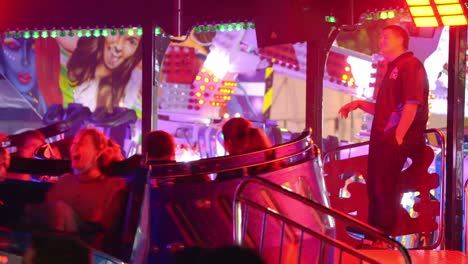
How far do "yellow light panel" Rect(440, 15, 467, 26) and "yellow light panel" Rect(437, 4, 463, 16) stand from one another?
0.03 metres

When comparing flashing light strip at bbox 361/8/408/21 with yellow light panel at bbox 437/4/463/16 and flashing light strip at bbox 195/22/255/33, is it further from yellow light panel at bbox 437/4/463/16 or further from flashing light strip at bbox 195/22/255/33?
flashing light strip at bbox 195/22/255/33

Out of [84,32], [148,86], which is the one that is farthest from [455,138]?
[84,32]

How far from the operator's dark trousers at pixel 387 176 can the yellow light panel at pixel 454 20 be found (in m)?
0.89

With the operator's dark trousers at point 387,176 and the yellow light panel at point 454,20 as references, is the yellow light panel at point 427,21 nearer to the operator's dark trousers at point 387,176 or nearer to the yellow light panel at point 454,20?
the yellow light panel at point 454,20

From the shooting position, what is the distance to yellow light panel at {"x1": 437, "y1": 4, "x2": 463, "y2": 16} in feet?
20.9

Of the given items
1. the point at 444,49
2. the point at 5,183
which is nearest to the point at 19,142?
the point at 5,183

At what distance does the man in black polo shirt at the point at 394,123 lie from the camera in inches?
245

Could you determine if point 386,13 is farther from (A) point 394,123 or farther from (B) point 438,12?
(A) point 394,123

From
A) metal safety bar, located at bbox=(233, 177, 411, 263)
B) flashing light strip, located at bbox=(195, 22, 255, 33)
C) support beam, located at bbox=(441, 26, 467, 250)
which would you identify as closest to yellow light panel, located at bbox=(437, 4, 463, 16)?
support beam, located at bbox=(441, 26, 467, 250)

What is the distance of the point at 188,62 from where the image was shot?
1342cm

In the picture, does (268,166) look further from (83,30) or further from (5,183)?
(83,30)

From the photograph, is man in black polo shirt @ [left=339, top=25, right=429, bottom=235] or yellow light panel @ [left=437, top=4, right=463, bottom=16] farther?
yellow light panel @ [left=437, top=4, right=463, bottom=16]

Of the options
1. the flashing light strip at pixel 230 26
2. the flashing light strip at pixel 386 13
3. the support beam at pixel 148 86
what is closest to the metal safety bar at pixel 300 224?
the flashing light strip at pixel 386 13

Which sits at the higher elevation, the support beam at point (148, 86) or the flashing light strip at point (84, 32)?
the flashing light strip at point (84, 32)
